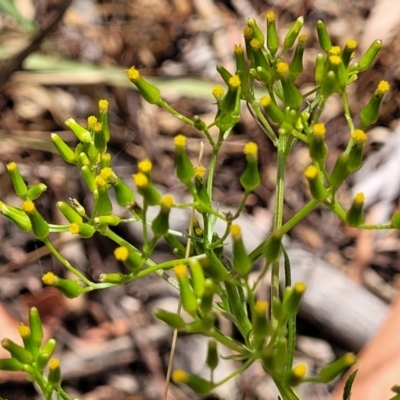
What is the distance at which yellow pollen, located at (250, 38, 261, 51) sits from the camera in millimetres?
1228

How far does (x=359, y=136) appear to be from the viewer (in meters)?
1.04

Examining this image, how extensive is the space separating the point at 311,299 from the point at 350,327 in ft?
0.41

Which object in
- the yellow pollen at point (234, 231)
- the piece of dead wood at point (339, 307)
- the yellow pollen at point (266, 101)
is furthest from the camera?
the piece of dead wood at point (339, 307)

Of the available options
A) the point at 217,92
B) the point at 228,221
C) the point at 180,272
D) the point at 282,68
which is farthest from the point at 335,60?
the point at 180,272

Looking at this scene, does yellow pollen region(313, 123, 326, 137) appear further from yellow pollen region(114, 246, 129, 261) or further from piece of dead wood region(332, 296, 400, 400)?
piece of dead wood region(332, 296, 400, 400)

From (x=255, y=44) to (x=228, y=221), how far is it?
1.13 ft

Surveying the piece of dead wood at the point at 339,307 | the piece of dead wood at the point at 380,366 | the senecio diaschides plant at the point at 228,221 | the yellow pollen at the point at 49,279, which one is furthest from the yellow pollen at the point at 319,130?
the piece of dead wood at the point at 339,307

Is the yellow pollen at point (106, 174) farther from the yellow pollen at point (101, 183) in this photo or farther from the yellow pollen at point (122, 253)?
the yellow pollen at point (122, 253)

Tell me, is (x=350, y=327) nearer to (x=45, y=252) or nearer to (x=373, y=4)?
(x=45, y=252)

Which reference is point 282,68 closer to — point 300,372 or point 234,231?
point 234,231

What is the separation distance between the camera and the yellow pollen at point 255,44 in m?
1.23

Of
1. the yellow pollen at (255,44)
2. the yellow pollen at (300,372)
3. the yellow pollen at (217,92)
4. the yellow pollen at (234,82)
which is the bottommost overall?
the yellow pollen at (300,372)

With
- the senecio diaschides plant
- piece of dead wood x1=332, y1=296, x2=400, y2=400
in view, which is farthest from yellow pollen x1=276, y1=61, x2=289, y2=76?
piece of dead wood x1=332, y1=296, x2=400, y2=400

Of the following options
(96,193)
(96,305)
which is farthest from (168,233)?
(96,305)
